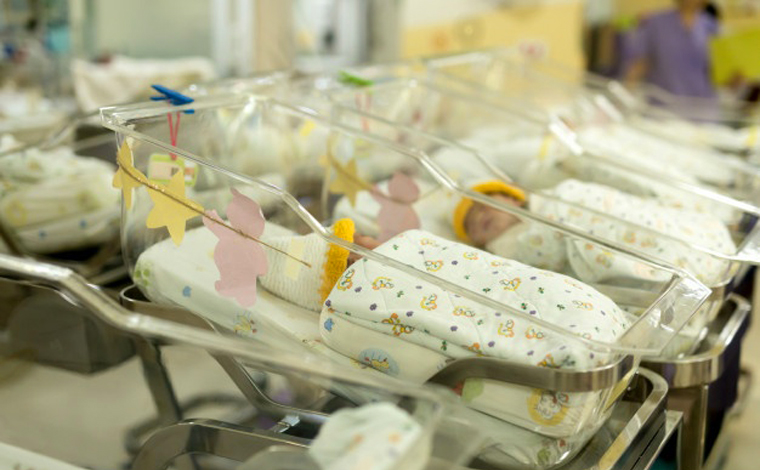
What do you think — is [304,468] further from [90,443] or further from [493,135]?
[493,135]

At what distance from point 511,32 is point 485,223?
3403 mm

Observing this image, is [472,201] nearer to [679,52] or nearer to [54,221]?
[54,221]

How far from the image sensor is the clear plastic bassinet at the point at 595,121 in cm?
240

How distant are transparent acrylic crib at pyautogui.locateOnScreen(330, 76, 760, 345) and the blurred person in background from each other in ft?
8.48

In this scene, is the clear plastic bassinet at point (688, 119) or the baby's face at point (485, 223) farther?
the clear plastic bassinet at point (688, 119)

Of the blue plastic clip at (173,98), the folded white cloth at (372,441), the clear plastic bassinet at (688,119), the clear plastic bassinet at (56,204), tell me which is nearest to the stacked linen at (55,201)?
the clear plastic bassinet at (56,204)

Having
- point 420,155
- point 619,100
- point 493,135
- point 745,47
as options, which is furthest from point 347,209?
point 745,47

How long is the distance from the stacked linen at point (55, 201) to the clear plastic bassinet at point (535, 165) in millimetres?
596

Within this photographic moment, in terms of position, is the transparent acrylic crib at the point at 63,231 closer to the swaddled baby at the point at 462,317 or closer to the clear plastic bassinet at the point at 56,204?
the clear plastic bassinet at the point at 56,204

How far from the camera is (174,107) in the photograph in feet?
4.99

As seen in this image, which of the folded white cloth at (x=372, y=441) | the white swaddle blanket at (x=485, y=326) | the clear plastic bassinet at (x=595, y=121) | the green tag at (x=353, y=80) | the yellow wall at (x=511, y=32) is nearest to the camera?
the folded white cloth at (x=372, y=441)

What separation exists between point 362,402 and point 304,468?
11cm

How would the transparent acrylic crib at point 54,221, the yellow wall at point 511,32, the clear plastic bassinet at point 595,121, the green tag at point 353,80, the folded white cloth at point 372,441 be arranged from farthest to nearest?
the yellow wall at point 511,32
the clear plastic bassinet at point 595,121
the green tag at point 353,80
the transparent acrylic crib at point 54,221
the folded white cloth at point 372,441

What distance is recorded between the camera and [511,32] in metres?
4.91
